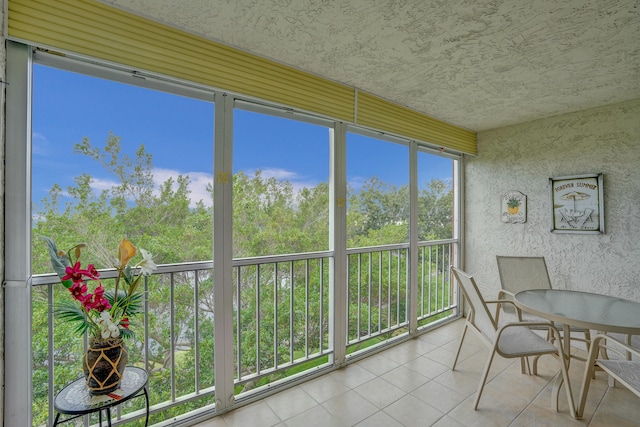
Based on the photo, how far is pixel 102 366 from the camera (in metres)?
1.22

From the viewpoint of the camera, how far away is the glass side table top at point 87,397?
1122 mm

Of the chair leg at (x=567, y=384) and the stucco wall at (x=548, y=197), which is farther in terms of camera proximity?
the stucco wall at (x=548, y=197)

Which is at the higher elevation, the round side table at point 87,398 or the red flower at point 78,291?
the red flower at point 78,291

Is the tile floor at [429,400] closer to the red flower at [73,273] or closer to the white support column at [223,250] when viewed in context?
the white support column at [223,250]

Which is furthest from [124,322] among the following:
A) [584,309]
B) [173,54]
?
[584,309]

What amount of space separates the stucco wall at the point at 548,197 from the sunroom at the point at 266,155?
2cm

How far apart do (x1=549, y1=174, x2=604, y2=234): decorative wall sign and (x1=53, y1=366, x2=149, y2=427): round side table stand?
3.94 m

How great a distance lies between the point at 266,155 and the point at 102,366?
7.35 feet

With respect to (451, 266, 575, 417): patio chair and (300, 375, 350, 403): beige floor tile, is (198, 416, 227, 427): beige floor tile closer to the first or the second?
(300, 375, 350, 403): beige floor tile

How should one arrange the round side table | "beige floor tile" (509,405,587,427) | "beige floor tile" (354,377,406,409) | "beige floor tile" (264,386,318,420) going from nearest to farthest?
the round side table < "beige floor tile" (509,405,587,427) < "beige floor tile" (264,386,318,420) < "beige floor tile" (354,377,406,409)

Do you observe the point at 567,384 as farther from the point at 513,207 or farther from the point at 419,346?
the point at 513,207

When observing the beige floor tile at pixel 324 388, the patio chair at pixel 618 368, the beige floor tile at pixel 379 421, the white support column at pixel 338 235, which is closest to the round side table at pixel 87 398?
the beige floor tile at pixel 324 388

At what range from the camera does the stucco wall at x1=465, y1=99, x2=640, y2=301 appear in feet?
8.21

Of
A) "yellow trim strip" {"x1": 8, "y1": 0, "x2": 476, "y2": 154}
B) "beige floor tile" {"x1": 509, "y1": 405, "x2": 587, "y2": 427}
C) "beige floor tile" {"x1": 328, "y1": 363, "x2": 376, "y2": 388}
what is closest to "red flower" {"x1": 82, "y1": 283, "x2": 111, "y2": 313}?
"yellow trim strip" {"x1": 8, "y1": 0, "x2": 476, "y2": 154}
